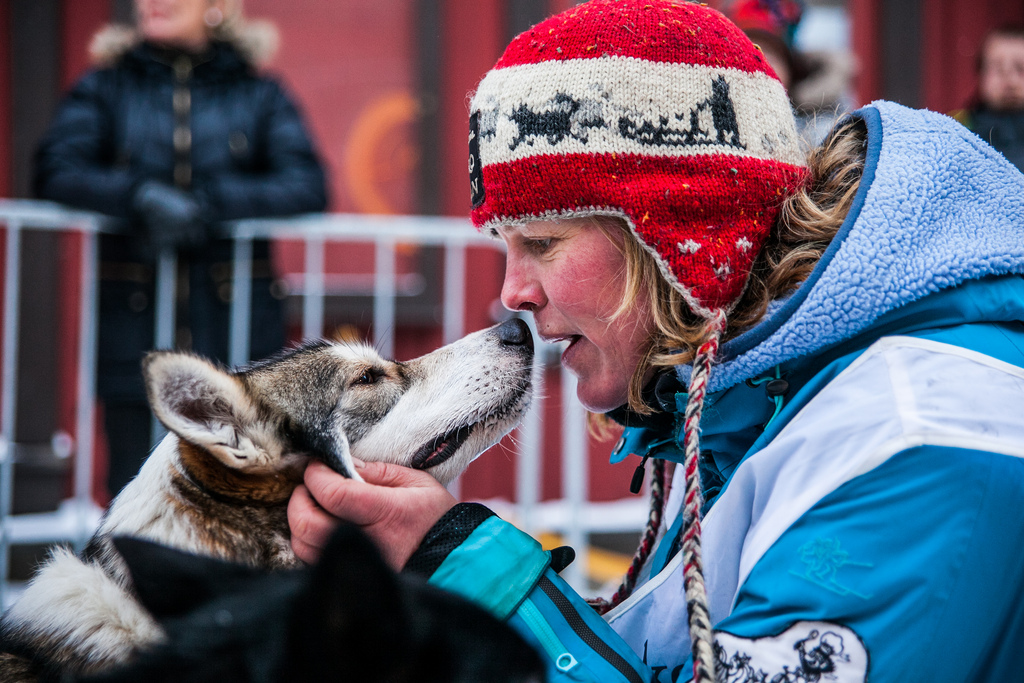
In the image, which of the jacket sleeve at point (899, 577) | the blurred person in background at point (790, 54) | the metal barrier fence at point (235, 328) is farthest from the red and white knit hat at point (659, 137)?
the metal barrier fence at point (235, 328)

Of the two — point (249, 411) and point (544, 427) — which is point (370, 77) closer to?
point (544, 427)

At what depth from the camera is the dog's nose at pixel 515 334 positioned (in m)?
2.17

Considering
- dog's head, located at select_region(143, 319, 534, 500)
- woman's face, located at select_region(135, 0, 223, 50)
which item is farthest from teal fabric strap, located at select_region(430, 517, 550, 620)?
woman's face, located at select_region(135, 0, 223, 50)

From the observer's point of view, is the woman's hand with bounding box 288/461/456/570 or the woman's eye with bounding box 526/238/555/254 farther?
the woman's eye with bounding box 526/238/555/254

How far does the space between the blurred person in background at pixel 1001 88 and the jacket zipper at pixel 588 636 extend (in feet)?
10.2

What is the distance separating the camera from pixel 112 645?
1479 millimetres

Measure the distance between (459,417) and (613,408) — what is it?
0.43 metres

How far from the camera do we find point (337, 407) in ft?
6.87

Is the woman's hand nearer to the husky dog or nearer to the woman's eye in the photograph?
the husky dog

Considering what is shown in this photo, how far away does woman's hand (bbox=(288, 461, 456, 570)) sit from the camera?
1.51m

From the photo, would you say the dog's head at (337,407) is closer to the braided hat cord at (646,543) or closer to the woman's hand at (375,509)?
the woman's hand at (375,509)

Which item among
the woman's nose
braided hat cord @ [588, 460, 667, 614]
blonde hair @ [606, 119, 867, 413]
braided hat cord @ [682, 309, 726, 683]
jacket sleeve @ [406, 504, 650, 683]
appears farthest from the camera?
braided hat cord @ [588, 460, 667, 614]

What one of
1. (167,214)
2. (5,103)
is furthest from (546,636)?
(5,103)

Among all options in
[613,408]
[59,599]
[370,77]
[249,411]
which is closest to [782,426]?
[613,408]
